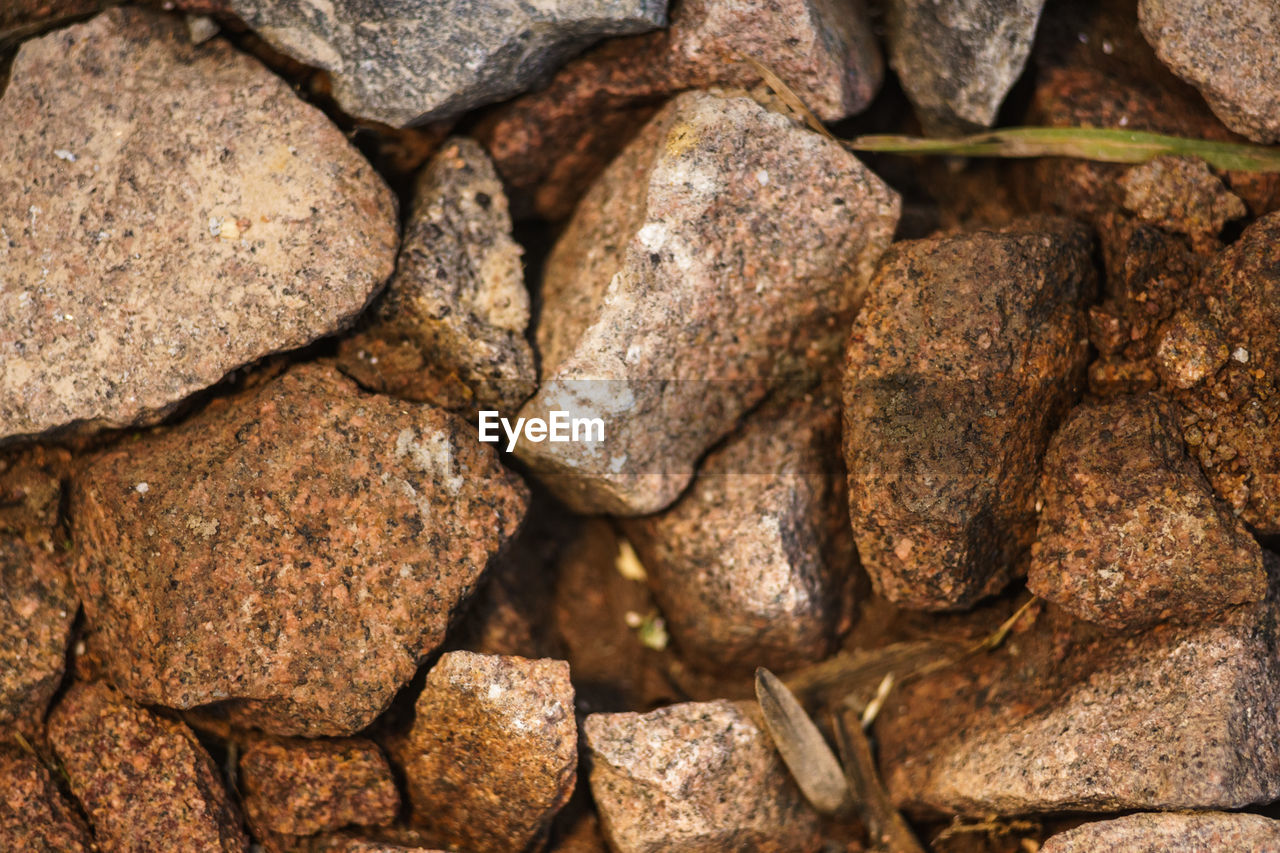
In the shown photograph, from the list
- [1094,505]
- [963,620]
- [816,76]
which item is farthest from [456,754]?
[816,76]

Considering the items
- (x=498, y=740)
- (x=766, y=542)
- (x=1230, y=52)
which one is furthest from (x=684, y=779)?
(x=1230, y=52)

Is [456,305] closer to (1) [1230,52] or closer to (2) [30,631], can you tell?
(2) [30,631]

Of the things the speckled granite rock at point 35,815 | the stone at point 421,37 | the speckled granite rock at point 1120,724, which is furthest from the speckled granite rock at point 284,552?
the speckled granite rock at point 1120,724

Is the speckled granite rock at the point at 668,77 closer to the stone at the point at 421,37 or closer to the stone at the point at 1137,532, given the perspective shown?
the stone at the point at 421,37

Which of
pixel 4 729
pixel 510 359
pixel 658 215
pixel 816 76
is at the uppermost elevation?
pixel 816 76

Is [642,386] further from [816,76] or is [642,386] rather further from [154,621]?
[154,621]
